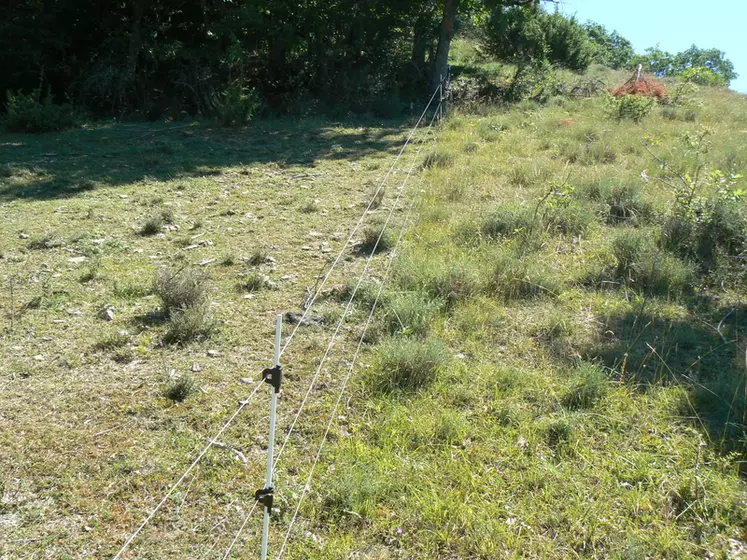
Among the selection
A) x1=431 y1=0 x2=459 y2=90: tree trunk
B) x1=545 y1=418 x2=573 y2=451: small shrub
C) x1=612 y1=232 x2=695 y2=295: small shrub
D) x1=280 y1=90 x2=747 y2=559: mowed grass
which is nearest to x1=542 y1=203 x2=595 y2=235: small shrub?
x1=280 y1=90 x2=747 y2=559: mowed grass

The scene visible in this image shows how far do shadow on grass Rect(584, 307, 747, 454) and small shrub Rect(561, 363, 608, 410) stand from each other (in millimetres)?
237

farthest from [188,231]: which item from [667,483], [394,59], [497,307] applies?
[394,59]

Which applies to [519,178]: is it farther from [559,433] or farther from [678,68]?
[678,68]

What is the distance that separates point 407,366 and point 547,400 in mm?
940

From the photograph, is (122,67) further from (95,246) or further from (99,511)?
(99,511)

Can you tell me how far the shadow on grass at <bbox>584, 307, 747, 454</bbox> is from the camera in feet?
12.6

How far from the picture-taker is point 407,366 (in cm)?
423

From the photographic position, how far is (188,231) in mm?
7301

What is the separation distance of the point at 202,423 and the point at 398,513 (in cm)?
138

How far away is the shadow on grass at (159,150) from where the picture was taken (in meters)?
9.30

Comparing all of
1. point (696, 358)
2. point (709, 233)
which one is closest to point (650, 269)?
point (709, 233)

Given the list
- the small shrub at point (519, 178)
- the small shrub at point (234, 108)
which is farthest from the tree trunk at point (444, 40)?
the small shrub at point (519, 178)

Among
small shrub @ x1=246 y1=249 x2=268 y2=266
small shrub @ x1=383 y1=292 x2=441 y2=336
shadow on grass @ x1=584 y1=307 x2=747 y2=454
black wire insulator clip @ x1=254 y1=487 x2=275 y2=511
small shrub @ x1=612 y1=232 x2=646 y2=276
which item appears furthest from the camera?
small shrub @ x1=246 y1=249 x2=268 y2=266

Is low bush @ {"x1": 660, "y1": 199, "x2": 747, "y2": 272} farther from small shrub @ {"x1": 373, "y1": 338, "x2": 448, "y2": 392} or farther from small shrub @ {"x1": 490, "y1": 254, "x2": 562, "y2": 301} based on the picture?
small shrub @ {"x1": 373, "y1": 338, "x2": 448, "y2": 392}
